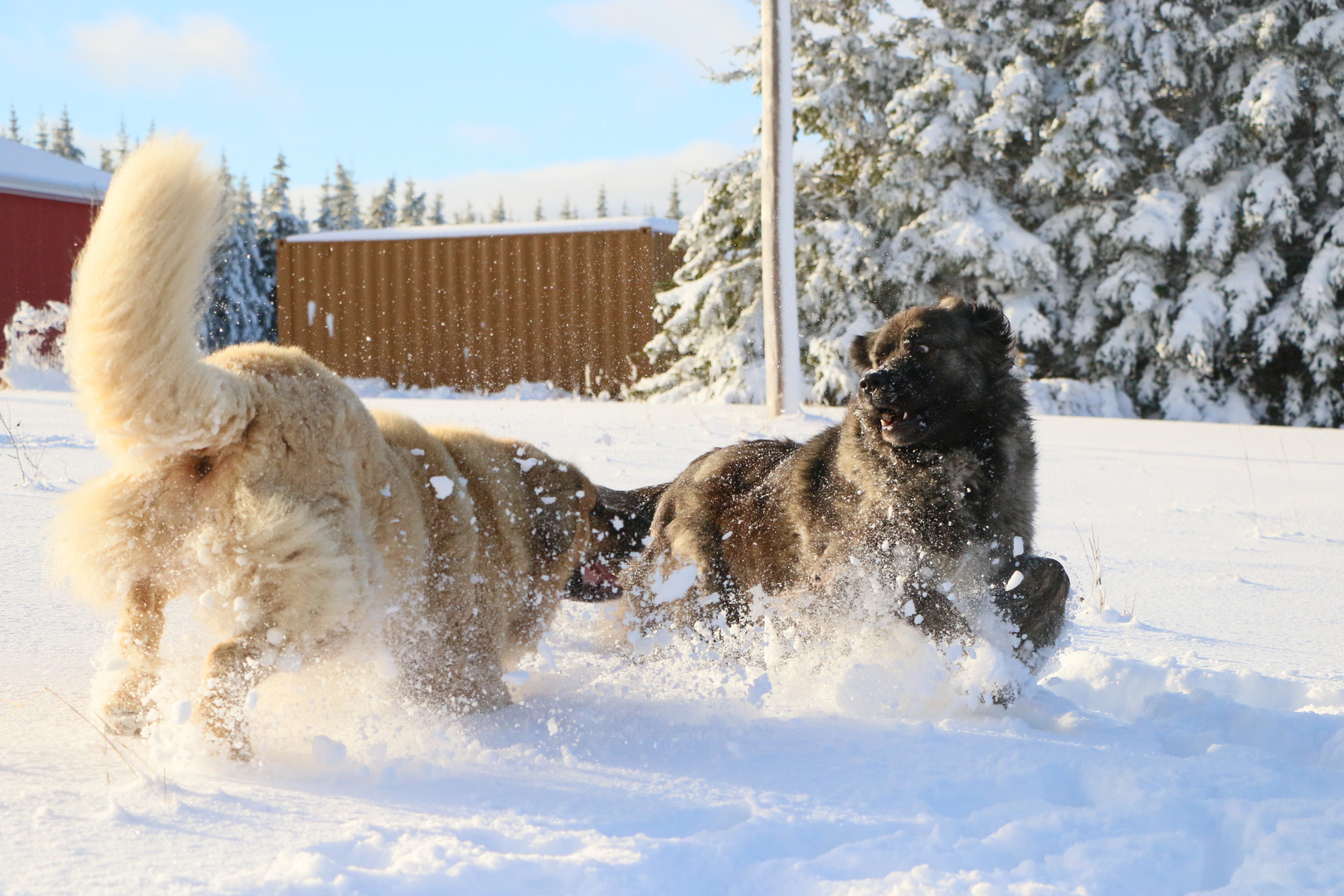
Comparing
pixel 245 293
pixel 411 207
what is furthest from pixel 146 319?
pixel 411 207

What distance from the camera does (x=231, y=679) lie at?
7.72 feet

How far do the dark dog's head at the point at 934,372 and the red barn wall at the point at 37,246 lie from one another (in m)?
19.6

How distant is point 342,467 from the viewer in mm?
2561

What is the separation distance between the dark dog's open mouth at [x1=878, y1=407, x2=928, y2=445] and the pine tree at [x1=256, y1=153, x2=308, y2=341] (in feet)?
76.5

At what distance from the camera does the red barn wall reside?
19.0m

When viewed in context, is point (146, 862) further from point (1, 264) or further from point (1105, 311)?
point (1, 264)

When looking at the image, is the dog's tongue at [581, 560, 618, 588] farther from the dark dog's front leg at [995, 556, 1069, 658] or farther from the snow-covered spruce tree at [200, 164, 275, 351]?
the snow-covered spruce tree at [200, 164, 275, 351]

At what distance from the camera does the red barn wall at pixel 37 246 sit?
1898cm

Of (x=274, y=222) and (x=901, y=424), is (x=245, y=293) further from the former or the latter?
(x=901, y=424)

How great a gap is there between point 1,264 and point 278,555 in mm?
20918

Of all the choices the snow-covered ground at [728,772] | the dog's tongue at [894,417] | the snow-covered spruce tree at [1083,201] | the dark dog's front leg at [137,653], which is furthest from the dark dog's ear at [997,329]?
the snow-covered spruce tree at [1083,201]

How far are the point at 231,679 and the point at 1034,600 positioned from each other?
2606 mm

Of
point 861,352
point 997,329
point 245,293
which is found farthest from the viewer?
point 245,293

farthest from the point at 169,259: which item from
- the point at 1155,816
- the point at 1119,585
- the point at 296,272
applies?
the point at 296,272
